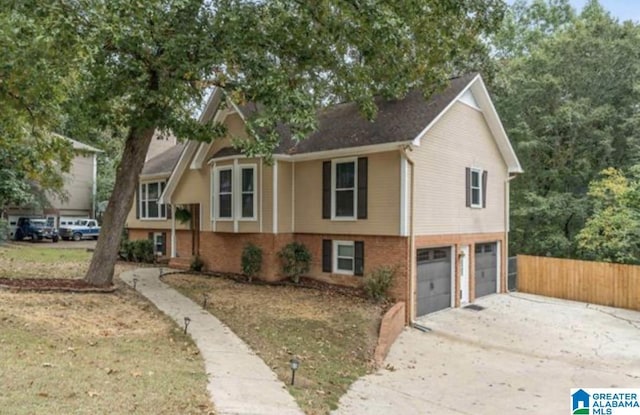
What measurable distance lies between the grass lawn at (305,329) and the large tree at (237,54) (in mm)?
3757

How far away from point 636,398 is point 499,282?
10.0 metres

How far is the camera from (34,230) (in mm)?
31641

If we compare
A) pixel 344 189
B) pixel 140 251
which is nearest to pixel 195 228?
pixel 140 251

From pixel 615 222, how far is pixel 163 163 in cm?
2006

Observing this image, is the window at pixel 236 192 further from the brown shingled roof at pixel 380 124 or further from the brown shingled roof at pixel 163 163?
the brown shingled roof at pixel 163 163

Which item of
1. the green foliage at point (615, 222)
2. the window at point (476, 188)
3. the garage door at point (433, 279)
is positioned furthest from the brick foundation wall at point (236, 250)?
the green foliage at point (615, 222)

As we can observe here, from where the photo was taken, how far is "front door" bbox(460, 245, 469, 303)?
16.3 m

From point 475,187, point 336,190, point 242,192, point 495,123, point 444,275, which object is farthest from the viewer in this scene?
point 495,123

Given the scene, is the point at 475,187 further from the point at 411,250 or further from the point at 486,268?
the point at 411,250

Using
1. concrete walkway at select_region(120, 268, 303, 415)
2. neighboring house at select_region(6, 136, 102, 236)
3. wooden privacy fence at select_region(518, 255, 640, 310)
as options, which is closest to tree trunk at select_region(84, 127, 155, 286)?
concrete walkway at select_region(120, 268, 303, 415)

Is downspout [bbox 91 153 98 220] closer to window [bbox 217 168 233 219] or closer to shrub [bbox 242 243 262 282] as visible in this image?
window [bbox 217 168 233 219]

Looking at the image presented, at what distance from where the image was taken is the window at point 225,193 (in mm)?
16609

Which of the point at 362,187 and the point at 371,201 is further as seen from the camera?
the point at 362,187

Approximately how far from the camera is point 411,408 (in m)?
7.51
